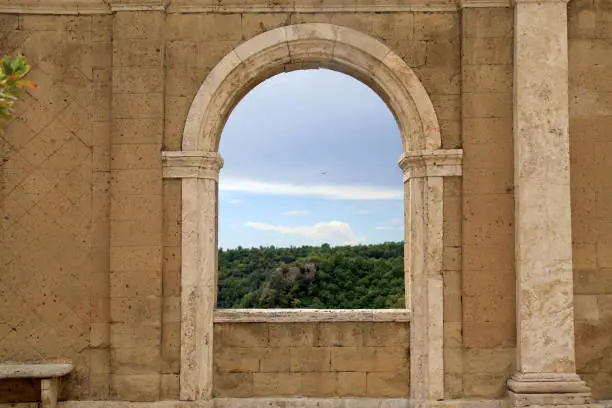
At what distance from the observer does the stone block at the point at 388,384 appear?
Answer: 19.9ft

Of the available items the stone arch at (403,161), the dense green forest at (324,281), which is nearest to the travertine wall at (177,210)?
the stone arch at (403,161)

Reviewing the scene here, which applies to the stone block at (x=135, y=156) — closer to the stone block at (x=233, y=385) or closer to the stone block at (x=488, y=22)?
the stone block at (x=233, y=385)

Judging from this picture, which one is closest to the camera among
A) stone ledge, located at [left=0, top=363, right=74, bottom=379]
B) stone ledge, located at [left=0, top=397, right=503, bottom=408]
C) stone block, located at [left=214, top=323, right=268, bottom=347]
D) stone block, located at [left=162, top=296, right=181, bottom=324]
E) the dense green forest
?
stone ledge, located at [left=0, top=363, right=74, bottom=379]

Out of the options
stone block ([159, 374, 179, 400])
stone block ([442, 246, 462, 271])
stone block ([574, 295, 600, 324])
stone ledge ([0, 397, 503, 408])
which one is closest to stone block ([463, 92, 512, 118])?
stone block ([442, 246, 462, 271])

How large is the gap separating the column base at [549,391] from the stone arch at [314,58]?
7.91 feet

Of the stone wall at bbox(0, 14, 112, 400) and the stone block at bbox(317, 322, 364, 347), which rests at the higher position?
the stone wall at bbox(0, 14, 112, 400)

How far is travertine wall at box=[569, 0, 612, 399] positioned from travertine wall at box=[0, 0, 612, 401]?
14 millimetres

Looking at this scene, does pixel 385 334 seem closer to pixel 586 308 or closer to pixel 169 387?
pixel 586 308

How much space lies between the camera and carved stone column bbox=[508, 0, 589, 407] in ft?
18.9

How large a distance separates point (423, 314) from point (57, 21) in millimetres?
4719

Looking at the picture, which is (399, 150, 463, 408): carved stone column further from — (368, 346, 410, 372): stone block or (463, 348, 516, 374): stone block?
(463, 348, 516, 374): stone block

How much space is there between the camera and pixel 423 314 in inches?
236

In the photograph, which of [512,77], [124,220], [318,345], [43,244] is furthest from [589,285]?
[43,244]

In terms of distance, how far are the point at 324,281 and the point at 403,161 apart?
26.0ft
